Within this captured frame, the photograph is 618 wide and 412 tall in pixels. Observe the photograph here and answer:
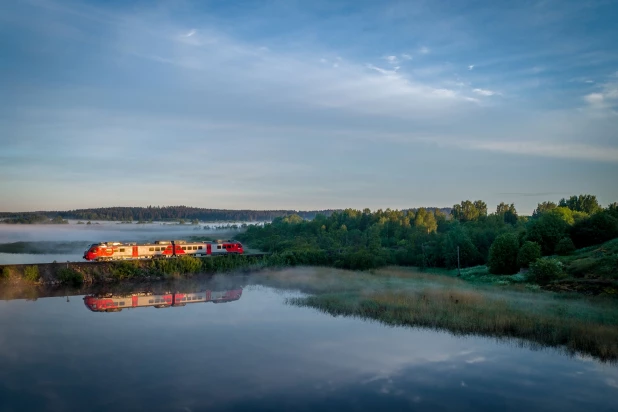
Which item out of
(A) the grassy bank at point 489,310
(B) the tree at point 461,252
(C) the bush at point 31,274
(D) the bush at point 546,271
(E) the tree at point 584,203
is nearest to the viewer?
(A) the grassy bank at point 489,310

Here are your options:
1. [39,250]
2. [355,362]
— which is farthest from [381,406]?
[39,250]

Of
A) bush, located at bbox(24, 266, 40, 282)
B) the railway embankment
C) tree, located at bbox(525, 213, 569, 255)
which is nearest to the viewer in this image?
bush, located at bbox(24, 266, 40, 282)

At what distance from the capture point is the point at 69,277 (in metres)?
45.7

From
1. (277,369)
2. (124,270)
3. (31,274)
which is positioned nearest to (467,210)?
(124,270)

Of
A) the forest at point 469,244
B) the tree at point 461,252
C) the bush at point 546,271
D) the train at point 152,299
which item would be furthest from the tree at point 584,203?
the train at point 152,299

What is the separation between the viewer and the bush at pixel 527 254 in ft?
164

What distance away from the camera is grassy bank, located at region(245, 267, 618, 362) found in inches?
927

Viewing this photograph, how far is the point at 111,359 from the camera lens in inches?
852

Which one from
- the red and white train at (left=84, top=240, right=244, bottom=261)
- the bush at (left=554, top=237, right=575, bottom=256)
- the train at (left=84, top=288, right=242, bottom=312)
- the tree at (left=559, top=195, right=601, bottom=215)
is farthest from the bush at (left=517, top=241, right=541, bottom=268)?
the tree at (left=559, top=195, right=601, bottom=215)

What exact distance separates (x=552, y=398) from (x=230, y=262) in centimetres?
4304

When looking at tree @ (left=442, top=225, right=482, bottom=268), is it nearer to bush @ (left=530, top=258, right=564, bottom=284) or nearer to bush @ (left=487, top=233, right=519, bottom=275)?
bush @ (left=487, top=233, right=519, bottom=275)

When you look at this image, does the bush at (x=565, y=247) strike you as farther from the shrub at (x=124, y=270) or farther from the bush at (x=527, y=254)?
the shrub at (x=124, y=270)

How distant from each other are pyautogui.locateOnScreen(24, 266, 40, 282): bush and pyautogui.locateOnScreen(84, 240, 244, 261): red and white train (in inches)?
309

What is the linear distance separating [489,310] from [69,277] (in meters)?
37.9
